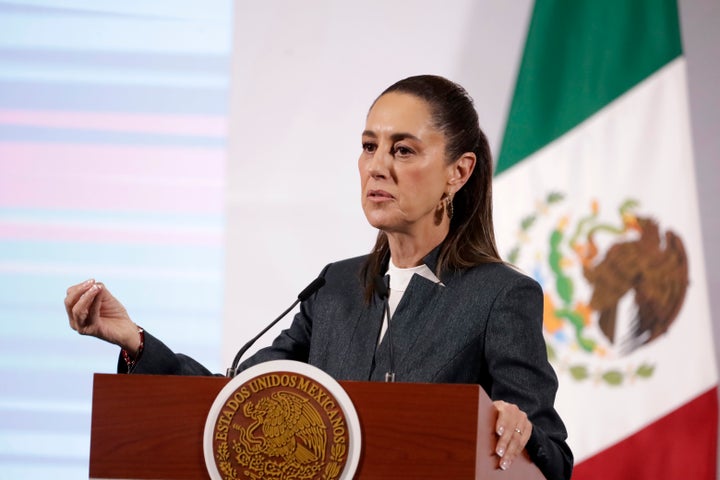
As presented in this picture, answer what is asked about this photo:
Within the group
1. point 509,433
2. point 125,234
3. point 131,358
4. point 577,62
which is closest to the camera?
point 509,433

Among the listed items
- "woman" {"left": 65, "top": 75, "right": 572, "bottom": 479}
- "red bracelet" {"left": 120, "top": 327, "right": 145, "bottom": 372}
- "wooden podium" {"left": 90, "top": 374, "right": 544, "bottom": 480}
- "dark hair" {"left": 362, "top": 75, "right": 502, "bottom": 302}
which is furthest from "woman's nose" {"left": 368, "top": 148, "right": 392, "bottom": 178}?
"wooden podium" {"left": 90, "top": 374, "right": 544, "bottom": 480}

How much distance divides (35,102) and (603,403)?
2.33 metres

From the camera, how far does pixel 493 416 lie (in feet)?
5.00

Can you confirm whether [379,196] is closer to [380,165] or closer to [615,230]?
[380,165]

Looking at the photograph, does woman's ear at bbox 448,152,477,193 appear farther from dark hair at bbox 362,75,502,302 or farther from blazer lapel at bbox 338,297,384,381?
blazer lapel at bbox 338,297,384,381

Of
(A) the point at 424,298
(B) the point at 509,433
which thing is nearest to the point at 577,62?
(A) the point at 424,298

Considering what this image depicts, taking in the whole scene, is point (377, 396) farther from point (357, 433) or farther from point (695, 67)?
point (695, 67)

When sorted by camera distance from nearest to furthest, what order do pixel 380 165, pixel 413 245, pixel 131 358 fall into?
pixel 131 358
pixel 380 165
pixel 413 245

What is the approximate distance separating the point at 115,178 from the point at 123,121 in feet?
0.71

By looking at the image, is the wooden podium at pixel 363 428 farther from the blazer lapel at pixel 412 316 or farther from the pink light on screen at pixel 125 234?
the pink light on screen at pixel 125 234

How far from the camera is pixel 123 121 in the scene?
12.1 feet

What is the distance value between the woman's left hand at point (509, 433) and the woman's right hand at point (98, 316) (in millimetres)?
741

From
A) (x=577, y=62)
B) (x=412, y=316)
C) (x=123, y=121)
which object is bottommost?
(x=412, y=316)

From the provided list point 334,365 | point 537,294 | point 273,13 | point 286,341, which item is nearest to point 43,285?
point 273,13
